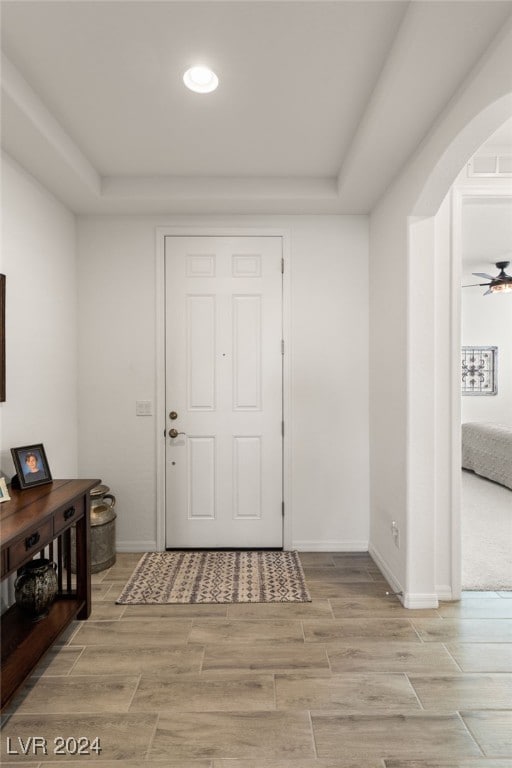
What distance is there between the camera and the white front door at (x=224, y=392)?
11.1 feet

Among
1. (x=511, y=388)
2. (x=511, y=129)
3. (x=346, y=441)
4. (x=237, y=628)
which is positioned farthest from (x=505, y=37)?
(x=511, y=388)

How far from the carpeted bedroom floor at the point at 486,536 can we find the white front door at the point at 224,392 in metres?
1.37

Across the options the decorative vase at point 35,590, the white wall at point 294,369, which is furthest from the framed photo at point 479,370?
the decorative vase at point 35,590

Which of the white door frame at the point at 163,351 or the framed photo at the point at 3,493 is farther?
the white door frame at the point at 163,351

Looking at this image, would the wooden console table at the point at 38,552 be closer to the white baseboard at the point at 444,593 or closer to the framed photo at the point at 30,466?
the framed photo at the point at 30,466

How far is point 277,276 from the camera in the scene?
338cm

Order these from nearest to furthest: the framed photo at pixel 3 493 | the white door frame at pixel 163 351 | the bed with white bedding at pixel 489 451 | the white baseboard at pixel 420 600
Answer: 1. the framed photo at pixel 3 493
2. the white baseboard at pixel 420 600
3. the white door frame at pixel 163 351
4. the bed with white bedding at pixel 489 451

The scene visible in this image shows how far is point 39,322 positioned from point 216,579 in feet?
6.47

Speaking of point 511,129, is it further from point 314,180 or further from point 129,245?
point 129,245

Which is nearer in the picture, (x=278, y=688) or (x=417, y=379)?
(x=278, y=688)

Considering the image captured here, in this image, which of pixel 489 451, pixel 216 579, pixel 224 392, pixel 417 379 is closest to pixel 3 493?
pixel 216 579

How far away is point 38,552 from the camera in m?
2.10

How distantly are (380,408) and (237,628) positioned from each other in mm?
1652

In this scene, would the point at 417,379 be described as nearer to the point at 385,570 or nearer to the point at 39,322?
the point at 385,570
